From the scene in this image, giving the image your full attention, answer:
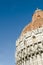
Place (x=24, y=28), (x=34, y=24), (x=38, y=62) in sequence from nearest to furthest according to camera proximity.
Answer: (x=38, y=62) → (x=34, y=24) → (x=24, y=28)

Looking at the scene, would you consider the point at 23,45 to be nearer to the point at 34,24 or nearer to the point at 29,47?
the point at 29,47

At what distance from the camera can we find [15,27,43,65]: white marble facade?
17.5m

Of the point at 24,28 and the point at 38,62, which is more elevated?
the point at 24,28

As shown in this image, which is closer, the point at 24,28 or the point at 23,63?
the point at 23,63

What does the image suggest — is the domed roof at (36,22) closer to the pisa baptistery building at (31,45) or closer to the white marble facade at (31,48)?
the pisa baptistery building at (31,45)

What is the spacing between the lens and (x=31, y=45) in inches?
717

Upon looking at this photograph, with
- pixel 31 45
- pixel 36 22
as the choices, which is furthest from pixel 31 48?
pixel 36 22

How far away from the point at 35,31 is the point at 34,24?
136 cm

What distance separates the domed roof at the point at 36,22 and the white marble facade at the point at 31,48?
79cm

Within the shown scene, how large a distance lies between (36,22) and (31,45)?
2613 millimetres

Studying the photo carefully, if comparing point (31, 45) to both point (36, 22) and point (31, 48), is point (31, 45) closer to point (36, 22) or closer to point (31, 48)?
point (31, 48)

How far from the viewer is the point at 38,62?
1719cm

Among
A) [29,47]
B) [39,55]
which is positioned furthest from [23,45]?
[39,55]

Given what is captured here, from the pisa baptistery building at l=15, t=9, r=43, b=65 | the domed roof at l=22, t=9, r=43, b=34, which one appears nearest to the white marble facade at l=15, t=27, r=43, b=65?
the pisa baptistery building at l=15, t=9, r=43, b=65
